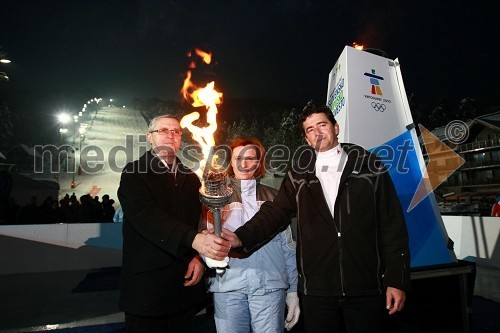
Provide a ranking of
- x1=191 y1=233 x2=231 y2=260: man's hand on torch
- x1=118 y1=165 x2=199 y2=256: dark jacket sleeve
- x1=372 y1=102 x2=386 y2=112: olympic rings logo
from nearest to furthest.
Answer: x1=191 y1=233 x2=231 y2=260: man's hand on torch
x1=118 y1=165 x2=199 y2=256: dark jacket sleeve
x1=372 y1=102 x2=386 y2=112: olympic rings logo

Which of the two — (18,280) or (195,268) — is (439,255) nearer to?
(195,268)

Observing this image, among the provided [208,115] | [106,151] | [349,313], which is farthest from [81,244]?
[106,151]

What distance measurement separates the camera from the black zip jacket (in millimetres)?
2652

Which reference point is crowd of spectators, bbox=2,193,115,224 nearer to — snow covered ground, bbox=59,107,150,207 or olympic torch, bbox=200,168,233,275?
snow covered ground, bbox=59,107,150,207

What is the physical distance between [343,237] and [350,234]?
6 centimetres

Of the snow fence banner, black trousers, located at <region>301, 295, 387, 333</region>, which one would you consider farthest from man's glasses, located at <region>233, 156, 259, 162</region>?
the snow fence banner

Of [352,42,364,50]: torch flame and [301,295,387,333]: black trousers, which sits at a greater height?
[352,42,364,50]: torch flame

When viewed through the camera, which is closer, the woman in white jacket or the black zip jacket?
the black zip jacket

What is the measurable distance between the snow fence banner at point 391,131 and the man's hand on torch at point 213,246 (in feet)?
9.19

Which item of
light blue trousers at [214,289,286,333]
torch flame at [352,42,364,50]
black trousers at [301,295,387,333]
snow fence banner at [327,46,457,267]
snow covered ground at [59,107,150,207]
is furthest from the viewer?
snow covered ground at [59,107,150,207]

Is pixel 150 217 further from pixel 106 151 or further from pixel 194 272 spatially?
pixel 106 151

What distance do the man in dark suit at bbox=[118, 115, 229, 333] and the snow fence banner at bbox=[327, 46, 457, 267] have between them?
2626 mm

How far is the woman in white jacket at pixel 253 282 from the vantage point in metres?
2.78

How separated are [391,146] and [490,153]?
166 ft
